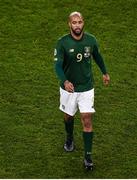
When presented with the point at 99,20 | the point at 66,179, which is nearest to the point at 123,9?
the point at 99,20

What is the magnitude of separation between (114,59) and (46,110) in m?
2.96

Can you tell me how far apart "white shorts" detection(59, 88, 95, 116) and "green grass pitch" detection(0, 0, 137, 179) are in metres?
0.93

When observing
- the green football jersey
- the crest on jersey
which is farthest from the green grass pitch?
the crest on jersey

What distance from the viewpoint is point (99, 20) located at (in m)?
16.0

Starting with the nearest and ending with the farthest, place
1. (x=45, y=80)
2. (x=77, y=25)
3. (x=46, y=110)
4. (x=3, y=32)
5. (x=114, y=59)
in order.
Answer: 1. (x=77, y=25)
2. (x=46, y=110)
3. (x=45, y=80)
4. (x=114, y=59)
5. (x=3, y=32)

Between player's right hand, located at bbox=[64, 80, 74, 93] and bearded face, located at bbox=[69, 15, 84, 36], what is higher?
bearded face, located at bbox=[69, 15, 84, 36]

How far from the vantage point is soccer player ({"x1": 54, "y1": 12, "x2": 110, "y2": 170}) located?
9406 mm

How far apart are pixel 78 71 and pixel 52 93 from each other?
296 cm

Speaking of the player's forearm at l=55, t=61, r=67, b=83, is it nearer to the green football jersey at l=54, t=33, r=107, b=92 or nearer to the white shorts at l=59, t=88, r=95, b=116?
the green football jersey at l=54, t=33, r=107, b=92

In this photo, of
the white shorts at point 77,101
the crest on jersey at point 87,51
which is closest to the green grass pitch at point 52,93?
the white shorts at point 77,101

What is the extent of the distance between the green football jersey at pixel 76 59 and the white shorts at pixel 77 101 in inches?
3.5

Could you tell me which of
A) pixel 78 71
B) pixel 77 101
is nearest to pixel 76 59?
pixel 78 71

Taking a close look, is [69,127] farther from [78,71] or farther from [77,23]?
[77,23]

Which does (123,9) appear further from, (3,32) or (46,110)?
(46,110)
